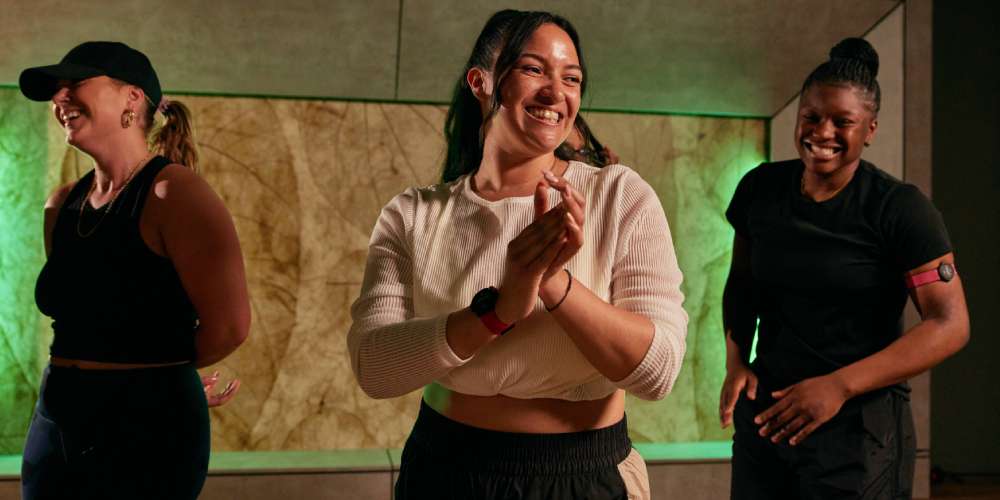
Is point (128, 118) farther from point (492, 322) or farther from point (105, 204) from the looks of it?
point (492, 322)

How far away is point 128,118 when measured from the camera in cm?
204

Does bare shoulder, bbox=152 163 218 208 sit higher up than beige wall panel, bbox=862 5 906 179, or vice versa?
beige wall panel, bbox=862 5 906 179

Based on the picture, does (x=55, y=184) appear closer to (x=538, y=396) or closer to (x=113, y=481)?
(x=113, y=481)

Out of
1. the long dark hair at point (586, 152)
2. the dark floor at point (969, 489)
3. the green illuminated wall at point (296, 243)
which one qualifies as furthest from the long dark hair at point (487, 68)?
the dark floor at point (969, 489)

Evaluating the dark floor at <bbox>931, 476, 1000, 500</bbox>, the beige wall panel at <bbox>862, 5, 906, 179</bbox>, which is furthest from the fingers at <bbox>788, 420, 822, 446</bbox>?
the dark floor at <bbox>931, 476, 1000, 500</bbox>

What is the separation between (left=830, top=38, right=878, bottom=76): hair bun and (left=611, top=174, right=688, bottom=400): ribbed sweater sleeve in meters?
1.05

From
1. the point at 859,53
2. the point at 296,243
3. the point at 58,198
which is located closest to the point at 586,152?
the point at 859,53

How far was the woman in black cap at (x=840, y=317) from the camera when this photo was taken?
6.70 ft

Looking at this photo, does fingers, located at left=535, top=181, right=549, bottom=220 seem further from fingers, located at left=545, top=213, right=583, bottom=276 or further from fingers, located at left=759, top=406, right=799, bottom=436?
fingers, located at left=759, top=406, right=799, bottom=436

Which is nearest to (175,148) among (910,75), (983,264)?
(910,75)

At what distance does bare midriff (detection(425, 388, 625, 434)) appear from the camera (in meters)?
1.47

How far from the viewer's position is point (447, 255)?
1.52 m

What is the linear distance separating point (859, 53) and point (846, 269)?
1.83 ft

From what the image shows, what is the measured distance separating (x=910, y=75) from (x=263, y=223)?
2.67 metres
